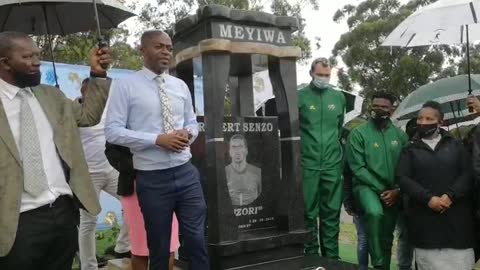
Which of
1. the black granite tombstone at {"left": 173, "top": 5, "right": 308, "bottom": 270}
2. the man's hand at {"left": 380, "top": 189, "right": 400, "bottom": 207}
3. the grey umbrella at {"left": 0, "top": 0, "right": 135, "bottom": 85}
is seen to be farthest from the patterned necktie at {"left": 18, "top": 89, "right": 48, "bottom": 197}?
the man's hand at {"left": 380, "top": 189, "right": 400, "bottom": 207}

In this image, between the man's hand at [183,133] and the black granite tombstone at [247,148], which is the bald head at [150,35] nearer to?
the man's hand at [183,133]

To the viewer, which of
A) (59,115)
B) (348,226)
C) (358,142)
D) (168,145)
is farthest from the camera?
(348,226)

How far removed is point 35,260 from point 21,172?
0.45 m

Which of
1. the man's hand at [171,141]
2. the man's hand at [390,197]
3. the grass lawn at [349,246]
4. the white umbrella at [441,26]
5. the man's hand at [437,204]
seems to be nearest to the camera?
the man's hand at [171,141]

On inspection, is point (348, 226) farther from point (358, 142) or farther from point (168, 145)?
point (168, 145)

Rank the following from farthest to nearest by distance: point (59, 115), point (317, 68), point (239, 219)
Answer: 1. point (317, 68)
2. point (239, 219)
3. point (59, 115)

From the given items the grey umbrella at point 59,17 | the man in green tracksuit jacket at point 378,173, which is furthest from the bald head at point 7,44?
the man in green tracksuit jacket at point 378,173

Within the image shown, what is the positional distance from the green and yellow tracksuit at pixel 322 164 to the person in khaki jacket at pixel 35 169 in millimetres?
2622

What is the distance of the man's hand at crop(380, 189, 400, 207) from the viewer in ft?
15.6

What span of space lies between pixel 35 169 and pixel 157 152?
35.0 inches

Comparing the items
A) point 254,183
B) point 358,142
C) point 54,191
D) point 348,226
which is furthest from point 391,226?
point 348,226

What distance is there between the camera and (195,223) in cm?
354

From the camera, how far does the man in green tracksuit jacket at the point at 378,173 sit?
188 inches

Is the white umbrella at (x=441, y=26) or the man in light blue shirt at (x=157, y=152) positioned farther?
the white umbrella at (x=441, y=26)
